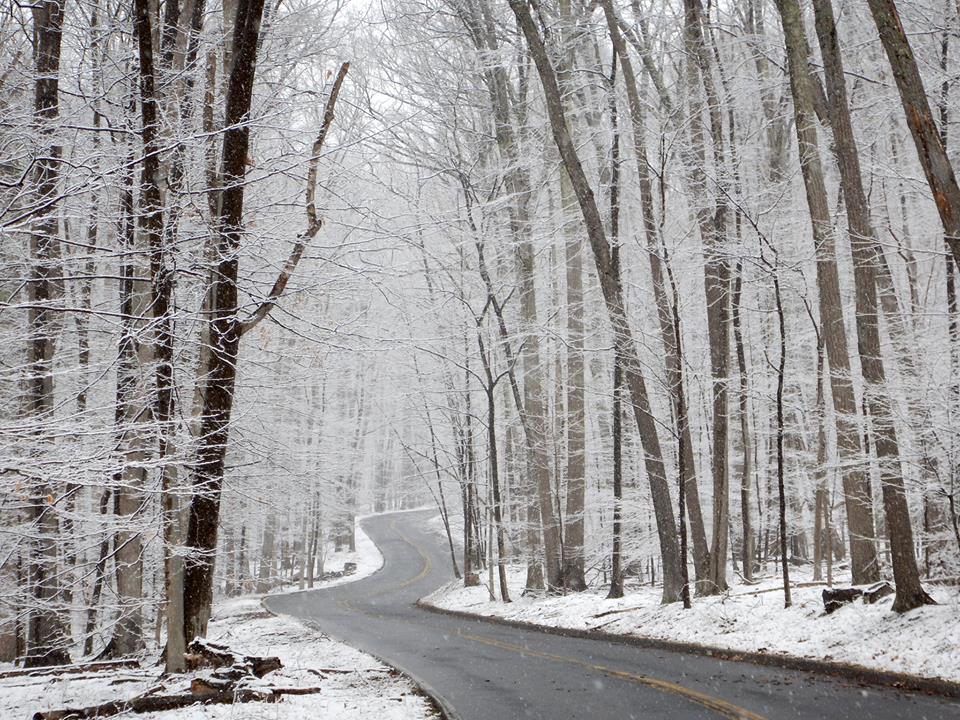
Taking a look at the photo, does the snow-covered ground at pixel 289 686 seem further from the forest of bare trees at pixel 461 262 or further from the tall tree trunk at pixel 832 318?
the tall tree trunk at pixel 832 318

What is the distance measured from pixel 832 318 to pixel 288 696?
936cm

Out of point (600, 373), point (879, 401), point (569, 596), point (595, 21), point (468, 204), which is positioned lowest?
point (569, 596)

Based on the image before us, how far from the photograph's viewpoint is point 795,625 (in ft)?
32.9

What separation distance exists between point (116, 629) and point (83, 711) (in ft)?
17.6

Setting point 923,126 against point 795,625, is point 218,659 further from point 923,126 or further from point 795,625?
point 923,126

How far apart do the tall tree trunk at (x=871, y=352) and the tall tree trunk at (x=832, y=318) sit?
2.42ft

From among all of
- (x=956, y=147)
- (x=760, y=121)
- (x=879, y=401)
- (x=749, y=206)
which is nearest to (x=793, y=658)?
(x=879, y=401)

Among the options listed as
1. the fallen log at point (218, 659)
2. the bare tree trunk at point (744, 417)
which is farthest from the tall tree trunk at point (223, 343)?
the bare tree trunk at point (744, 417)

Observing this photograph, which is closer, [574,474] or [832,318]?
[832,318]

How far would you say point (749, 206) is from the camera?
12891 mm

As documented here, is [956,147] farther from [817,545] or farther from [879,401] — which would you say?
[817,545]

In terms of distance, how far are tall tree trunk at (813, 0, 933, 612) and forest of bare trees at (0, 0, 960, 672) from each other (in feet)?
0.15

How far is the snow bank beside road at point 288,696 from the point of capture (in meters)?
6.63

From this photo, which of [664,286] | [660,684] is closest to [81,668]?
[660,684]
